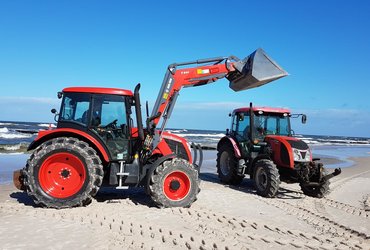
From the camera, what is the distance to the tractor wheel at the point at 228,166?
1064cm

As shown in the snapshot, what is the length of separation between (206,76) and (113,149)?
8.39 ft

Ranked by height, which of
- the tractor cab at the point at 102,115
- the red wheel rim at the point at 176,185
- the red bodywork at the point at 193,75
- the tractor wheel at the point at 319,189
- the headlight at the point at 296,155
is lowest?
the tractor wheel at the point at 319,189

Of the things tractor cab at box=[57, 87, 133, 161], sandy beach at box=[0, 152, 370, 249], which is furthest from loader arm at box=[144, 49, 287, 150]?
sandy beach at box=[0, 152, 370, 249]

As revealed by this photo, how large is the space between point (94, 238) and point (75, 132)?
2489mm

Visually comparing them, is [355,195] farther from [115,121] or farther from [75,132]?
[75,132]

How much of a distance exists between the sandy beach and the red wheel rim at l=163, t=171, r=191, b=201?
35cm

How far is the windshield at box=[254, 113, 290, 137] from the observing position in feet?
34.1

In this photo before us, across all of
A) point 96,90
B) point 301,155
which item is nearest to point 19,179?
point 96,90

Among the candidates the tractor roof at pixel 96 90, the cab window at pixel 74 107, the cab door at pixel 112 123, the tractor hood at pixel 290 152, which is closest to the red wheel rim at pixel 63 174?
the cab door at pixel 112 123

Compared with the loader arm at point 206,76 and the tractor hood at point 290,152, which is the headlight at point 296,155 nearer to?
the tractor hood at point 290,152

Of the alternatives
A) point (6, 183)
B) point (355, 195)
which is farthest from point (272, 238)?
point (6, 183)

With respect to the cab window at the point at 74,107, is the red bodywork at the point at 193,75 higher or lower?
higher

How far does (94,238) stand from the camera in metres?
5.03

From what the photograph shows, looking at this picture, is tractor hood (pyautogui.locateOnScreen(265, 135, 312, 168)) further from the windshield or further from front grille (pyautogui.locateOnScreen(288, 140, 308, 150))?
the windshield
